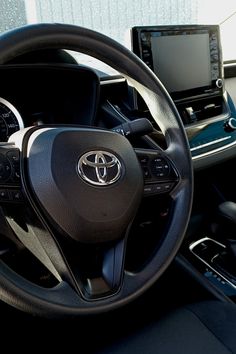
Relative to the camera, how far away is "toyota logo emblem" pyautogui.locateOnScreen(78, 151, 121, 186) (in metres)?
0.71

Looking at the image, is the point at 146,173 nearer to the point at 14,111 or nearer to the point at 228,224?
the point at 14,111

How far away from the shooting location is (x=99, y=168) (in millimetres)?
720

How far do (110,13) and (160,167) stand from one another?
2.41 ft

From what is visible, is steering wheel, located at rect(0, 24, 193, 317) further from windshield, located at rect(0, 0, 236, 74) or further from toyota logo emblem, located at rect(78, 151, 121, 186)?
windshield, located at rect(0, 0, 236, 74)

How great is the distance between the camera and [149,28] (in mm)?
1249

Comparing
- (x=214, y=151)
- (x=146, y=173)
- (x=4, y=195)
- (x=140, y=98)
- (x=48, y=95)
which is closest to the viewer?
(x=4, y=195)

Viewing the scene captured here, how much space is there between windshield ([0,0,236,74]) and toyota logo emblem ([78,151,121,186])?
0.40 m

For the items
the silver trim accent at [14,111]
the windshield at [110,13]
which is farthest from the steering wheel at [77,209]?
the windshield at [110,13]

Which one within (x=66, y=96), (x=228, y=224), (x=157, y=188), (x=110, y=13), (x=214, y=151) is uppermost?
(x=110, y=13)

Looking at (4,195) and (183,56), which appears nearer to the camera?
(4,195)

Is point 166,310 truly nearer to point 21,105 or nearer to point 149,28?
point 21,105

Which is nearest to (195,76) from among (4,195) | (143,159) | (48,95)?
(48,95)

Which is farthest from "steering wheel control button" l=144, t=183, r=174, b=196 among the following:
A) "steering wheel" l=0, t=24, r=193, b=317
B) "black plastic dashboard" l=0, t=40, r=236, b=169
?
"black plastic dashboard" l=0, t=40, r=236, b=169

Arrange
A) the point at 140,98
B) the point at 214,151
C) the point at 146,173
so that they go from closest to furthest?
the point at 146,173 < the point at 140,98 < the point at 214,151
